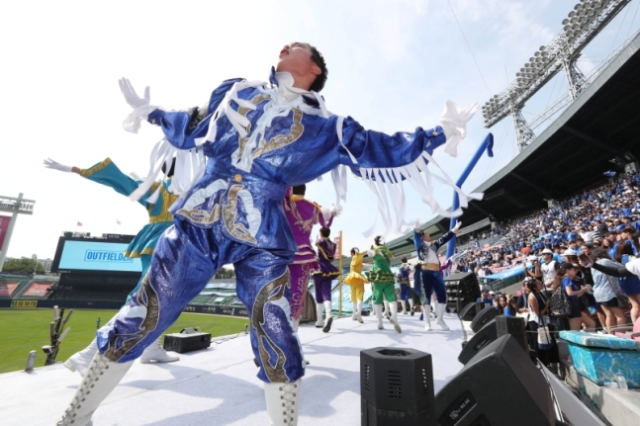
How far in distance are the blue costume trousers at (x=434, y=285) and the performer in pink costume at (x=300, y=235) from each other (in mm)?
2883

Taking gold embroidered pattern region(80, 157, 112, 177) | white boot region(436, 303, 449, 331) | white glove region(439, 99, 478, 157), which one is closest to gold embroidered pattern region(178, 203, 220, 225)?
white glove region(439, 99, 478, 157)

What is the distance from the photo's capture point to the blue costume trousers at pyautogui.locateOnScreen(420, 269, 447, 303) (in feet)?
17.7

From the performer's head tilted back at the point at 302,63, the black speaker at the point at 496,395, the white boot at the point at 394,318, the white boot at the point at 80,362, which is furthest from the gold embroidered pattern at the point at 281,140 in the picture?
the white boot at the point at 394,318

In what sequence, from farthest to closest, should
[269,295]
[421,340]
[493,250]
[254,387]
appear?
[493,250], [421,340], [254,387], [269,295]

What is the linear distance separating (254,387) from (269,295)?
1.15m

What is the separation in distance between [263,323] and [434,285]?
475 centimetres

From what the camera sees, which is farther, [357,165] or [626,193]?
[626,193]

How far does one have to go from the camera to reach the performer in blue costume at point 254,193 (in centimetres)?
130

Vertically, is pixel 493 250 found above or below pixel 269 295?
above

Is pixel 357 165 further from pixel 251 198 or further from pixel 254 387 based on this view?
pixel 254 387

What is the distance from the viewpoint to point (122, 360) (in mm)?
1354

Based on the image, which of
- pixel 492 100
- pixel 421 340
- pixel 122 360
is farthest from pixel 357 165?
pixel 492 100

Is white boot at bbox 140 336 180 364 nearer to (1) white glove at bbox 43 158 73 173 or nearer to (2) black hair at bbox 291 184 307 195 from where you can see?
(1) white glove at bbox 43 158 73 173

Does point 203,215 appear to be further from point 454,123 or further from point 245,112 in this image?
point 454,123
